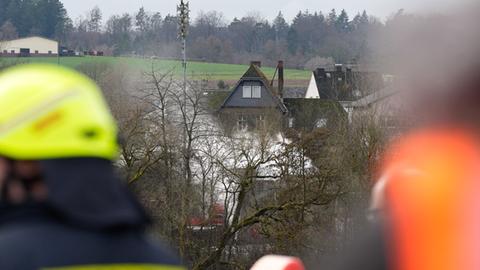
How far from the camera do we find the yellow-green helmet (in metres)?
2.15

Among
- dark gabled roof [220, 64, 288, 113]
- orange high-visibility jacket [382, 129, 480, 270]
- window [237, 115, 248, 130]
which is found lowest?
window [237, 115, 248, 130]

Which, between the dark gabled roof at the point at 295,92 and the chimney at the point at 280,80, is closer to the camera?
the chimney at the point at 280,80

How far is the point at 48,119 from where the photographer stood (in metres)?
2.16

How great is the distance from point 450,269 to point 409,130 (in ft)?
1.95

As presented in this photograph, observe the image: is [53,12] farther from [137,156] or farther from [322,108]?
[137,156]

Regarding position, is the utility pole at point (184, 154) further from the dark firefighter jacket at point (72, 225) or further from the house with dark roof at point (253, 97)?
the dark firefighter jacket at point (72, 225)

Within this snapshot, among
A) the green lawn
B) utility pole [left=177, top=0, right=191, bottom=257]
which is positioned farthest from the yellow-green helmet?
the green lawn

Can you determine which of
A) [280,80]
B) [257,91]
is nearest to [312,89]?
[280,80]

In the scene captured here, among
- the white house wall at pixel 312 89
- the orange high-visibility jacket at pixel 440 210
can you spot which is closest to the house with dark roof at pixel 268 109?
the white house wall at pixel 312 89

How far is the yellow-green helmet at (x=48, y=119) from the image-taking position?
2.15 m

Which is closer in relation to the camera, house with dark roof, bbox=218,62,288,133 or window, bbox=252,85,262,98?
house with dark roof, bbox=218,62,288,133

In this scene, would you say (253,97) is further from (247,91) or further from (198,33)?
(198,33)

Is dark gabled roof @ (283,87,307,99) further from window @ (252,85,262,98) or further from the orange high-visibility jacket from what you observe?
the orange high-visibility jacket

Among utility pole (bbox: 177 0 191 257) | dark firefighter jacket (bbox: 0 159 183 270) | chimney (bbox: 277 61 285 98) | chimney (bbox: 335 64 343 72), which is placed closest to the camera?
Answer: dark firefighter jacket (bbox: 0 159 183 270)
